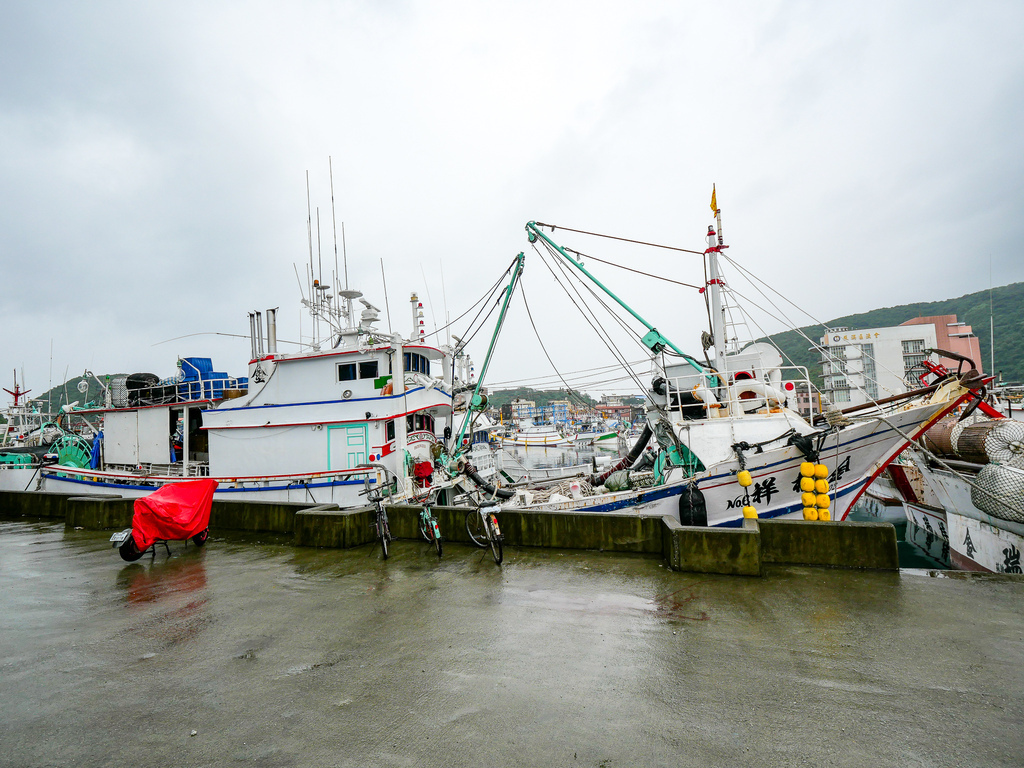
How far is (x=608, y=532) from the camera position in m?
7.25

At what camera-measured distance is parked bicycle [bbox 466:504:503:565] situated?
6797mm

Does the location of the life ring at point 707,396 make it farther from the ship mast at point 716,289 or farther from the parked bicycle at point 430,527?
the parked bicycle at point 430,527

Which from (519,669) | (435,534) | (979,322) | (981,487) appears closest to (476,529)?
(435,534)

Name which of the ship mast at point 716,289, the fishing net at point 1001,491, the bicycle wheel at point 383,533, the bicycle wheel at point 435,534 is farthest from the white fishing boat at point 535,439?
the bicycle wheel at point 383,533

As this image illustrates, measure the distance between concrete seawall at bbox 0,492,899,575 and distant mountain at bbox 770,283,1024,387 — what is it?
57.8m

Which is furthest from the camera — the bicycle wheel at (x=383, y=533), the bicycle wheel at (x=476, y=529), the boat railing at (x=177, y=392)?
the boat railing at (x=177, y=392)

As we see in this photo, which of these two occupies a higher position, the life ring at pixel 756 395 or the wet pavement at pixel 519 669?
the life ring at pixel 756 395

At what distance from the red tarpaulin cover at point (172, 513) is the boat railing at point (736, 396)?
9.23 metres

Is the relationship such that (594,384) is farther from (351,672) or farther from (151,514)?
(351,672)

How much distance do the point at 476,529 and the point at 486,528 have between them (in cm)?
66

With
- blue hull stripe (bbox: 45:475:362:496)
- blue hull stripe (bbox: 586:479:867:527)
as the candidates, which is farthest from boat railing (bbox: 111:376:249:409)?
blue hull stripe (bbox: 586:479:867:527)

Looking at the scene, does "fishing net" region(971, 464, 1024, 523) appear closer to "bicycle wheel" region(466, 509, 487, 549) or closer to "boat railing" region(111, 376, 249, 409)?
"bicycle wheel" region(466, 509, 487, 549)

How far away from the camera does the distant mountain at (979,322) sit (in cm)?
8376

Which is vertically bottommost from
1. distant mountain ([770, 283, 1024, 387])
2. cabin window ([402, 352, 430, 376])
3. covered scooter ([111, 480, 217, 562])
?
covered scooter ([111, 480, 217, 562])
